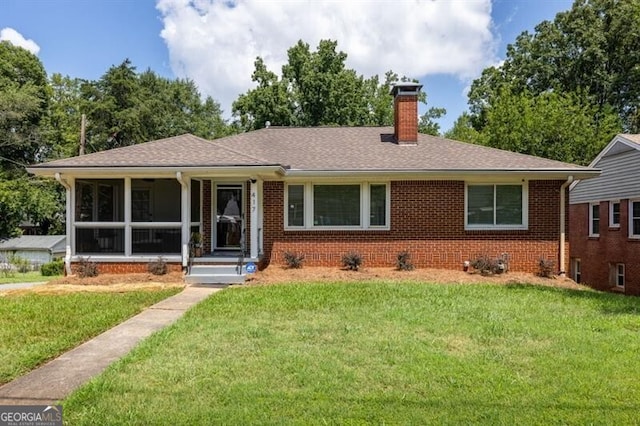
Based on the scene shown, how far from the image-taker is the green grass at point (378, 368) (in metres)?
3.73

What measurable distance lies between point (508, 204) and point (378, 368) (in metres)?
9.54

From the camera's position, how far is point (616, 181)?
1741cm

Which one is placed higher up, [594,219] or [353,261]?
[594,219]

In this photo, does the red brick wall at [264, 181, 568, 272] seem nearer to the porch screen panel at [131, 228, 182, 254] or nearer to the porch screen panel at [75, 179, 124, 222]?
the porch screen panel at [131, 228, 182, 254]

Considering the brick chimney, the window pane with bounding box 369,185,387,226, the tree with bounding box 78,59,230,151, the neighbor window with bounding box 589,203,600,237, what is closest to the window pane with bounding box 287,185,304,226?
the window pane with bounding box 369,185,387,226

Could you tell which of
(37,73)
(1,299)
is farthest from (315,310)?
(37,73)

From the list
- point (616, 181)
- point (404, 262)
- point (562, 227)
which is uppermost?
point (616, 181)

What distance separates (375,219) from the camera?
1296cm

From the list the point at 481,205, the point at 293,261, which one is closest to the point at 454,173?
the point at 481,205

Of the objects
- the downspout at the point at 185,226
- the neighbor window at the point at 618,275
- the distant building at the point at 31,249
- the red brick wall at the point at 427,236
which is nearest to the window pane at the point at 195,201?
the downspout at the point at 185,226

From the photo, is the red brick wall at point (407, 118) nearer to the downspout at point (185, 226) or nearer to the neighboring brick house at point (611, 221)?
the downspout at point (185, 226)

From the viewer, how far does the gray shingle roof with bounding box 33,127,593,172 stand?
11672 millimetres

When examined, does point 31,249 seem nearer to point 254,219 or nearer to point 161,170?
point 161,170

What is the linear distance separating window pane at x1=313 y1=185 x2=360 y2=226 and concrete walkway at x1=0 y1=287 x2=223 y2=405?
19.1 ft
